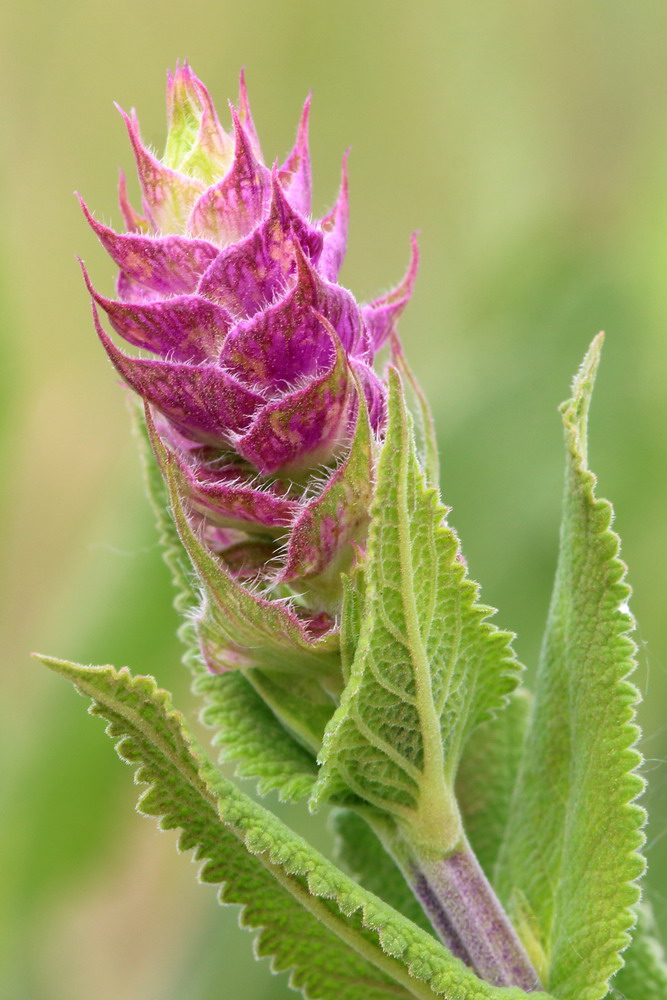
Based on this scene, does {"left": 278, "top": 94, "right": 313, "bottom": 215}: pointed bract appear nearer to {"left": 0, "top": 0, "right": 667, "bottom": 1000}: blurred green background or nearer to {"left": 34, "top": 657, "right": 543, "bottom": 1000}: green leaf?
{"left": 34, "top": 657, "right": 543, "bottom": 1000}: green leaf

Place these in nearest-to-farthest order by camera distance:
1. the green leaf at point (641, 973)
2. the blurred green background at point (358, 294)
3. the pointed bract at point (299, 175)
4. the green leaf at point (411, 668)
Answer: the green leaf at point (411, 668) < the pointed bract at point (299, 175) < the green leaf at point (641, 973) < the blurred green background at point (358, 294)

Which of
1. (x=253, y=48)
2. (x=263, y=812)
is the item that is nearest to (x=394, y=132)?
(x=253, y=48)

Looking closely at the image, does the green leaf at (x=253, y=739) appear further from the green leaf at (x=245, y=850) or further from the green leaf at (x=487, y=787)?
the green leaf at (x=487, y=787)

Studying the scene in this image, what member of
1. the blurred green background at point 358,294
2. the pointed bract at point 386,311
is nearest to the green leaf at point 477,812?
the blurred green background at point 358,294

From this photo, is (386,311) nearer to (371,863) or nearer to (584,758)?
(584,758)

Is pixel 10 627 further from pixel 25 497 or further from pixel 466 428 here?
pixel 466 428

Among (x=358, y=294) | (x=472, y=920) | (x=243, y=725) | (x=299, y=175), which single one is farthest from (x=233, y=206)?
(x=358, y=294)
